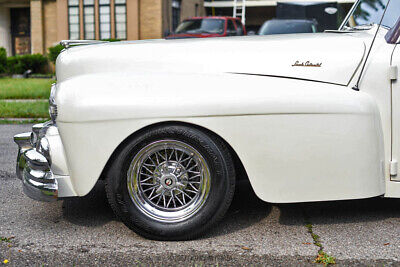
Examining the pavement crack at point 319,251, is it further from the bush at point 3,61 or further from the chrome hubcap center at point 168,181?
the bush at point 3,61

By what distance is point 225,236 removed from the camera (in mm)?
3547

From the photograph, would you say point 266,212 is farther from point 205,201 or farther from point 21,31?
point 21,31

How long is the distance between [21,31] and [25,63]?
15.4 feet

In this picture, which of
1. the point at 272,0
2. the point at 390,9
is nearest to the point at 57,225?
the point at 390,9

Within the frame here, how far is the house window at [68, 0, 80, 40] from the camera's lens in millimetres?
25828

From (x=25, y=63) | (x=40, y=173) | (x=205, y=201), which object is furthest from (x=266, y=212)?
(x=25, y=63)

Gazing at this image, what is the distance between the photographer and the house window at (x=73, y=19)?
1017 inches

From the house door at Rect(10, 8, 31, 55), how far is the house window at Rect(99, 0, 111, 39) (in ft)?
16.3

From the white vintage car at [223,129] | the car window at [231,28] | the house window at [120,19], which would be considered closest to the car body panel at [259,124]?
the white vintage car at [223,129]

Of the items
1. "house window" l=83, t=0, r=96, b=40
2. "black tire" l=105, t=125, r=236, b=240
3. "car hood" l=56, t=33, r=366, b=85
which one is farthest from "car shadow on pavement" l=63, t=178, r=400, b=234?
"house window" l=83, t=0, r=96, b=40

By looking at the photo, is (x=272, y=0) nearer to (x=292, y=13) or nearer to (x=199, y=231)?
(x=292, y=13)

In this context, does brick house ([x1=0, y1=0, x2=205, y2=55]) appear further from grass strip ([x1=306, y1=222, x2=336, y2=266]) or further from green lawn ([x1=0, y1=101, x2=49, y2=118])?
grass strip ([x1=306, y1=222, x2=336, y2=266])

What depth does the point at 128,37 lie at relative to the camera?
25.0m

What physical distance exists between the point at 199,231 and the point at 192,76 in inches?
37.9
